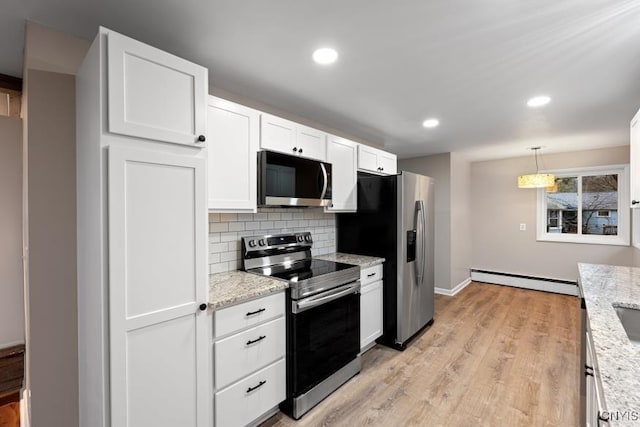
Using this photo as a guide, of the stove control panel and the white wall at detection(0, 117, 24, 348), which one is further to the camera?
the stove control panel

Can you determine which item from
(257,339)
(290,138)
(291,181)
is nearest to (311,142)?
(290,138)

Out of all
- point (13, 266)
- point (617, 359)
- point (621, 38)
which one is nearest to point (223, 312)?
point (617, 359)

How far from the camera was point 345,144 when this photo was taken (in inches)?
124

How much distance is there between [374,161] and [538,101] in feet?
5.41

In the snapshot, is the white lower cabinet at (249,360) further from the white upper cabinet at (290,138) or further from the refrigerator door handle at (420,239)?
the refrigerator door handle at (420,239)

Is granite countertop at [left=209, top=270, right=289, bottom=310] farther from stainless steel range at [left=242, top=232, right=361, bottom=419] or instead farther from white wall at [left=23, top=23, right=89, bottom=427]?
white wall at [left=23, top=23, right=89, bottom=427]

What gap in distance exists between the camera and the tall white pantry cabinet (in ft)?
4.22

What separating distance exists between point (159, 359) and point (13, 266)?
6.55 ft

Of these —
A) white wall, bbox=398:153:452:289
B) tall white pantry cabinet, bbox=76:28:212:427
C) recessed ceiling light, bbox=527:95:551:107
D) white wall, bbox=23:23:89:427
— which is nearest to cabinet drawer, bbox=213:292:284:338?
tall white pantry cabinet, bbox=76:28:212:427

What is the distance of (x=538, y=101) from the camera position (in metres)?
2.69

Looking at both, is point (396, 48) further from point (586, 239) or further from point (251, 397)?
point (586, 239)

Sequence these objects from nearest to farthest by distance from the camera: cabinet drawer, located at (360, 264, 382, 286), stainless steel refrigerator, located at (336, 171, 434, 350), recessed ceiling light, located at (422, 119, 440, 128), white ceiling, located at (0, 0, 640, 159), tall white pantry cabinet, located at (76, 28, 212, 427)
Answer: tall white pantry cabinet, located at (76, 28, 212, 427), white ceiling, located at (0, 0, 640, 159), cabinet drawer, located at (360, 264, 382, 286), stainless steel refrigerator, located at (336, 171, 434, 350), recessed ceiling light, located at (422, 119, 440, 128)

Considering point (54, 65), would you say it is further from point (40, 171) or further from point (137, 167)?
point (137, 167)

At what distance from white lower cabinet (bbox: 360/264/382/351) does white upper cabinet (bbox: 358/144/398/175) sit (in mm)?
1168
